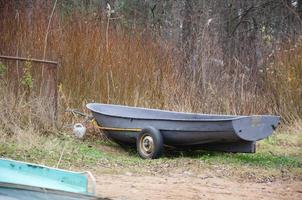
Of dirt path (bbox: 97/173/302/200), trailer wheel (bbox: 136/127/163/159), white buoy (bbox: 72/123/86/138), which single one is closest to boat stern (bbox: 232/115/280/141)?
dirt path (bbox: 97/173/302/200)

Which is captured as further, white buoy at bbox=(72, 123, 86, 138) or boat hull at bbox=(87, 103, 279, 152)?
white buoy at bbox=(72, 123, 86, 138)

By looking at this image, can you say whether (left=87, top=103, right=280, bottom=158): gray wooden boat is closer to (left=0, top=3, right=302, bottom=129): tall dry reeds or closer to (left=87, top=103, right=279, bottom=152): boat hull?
(left=87, top=103, right=279, bottom=152): boat hull

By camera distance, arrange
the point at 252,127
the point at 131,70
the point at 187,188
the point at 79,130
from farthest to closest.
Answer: the point at 131,70 → the point at 79,130 → the point at 252,127 → the point at 187,188

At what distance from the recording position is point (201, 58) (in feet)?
38.4

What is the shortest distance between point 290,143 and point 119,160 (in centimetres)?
370

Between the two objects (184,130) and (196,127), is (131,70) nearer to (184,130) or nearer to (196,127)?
(184,130)

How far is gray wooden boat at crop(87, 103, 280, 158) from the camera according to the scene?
292 inches

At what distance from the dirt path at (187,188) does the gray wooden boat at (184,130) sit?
1.06 metres

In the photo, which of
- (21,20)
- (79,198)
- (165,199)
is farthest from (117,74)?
(79,198)

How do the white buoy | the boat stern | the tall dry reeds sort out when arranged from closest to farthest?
the boat stern → the white buoy → the tall dry reeds

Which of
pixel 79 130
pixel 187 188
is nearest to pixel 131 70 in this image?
pixel 79 130

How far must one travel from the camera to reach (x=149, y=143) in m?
7.97

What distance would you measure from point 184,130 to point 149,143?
0.55 meters

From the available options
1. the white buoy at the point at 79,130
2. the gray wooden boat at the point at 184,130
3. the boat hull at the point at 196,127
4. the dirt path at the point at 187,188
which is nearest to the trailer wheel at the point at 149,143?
the gray wooden boat at the point at 184,130
